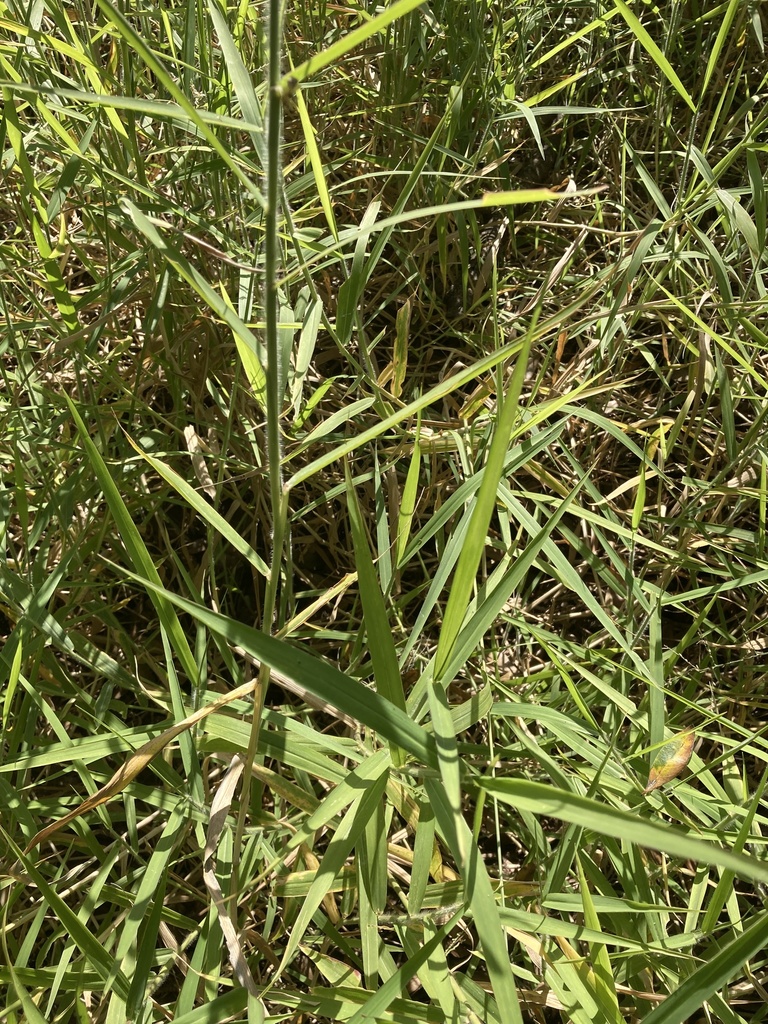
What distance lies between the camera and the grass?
789 millimetres

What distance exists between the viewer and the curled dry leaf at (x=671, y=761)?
34.8 inches

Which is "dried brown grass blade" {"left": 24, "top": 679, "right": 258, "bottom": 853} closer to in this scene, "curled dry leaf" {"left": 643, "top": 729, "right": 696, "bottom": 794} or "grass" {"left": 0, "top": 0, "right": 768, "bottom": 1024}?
"grass" {"left": 0, "top": 0, "right": 768, "bottom": 1024}

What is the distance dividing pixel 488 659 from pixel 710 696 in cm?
35

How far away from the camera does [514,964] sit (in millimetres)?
996

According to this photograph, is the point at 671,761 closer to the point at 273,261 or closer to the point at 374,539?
the point at 374,539

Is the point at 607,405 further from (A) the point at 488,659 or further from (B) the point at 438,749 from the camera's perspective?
(B) the point at 438,749

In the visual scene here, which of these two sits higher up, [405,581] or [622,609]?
[405,581]

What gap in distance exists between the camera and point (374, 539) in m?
1.28

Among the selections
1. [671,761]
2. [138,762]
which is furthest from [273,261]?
[671,761]

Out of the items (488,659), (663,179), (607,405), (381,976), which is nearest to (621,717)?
(488,659)

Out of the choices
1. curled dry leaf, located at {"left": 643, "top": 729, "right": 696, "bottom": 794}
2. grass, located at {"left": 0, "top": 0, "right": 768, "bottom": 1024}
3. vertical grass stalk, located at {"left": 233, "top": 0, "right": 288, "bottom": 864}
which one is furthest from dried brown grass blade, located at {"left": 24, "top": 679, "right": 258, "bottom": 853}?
curled dry leaf, located at {"left": 643, "top": 729, "right": 696, "bottom": 794}

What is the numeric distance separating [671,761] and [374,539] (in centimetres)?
57

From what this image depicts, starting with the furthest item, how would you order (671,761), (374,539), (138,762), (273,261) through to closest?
(374,539), (671,761), (138,762), (273,261)

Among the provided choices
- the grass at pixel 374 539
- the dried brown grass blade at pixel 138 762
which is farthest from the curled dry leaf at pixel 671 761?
the dried brown grass blade at pixel 138 762
